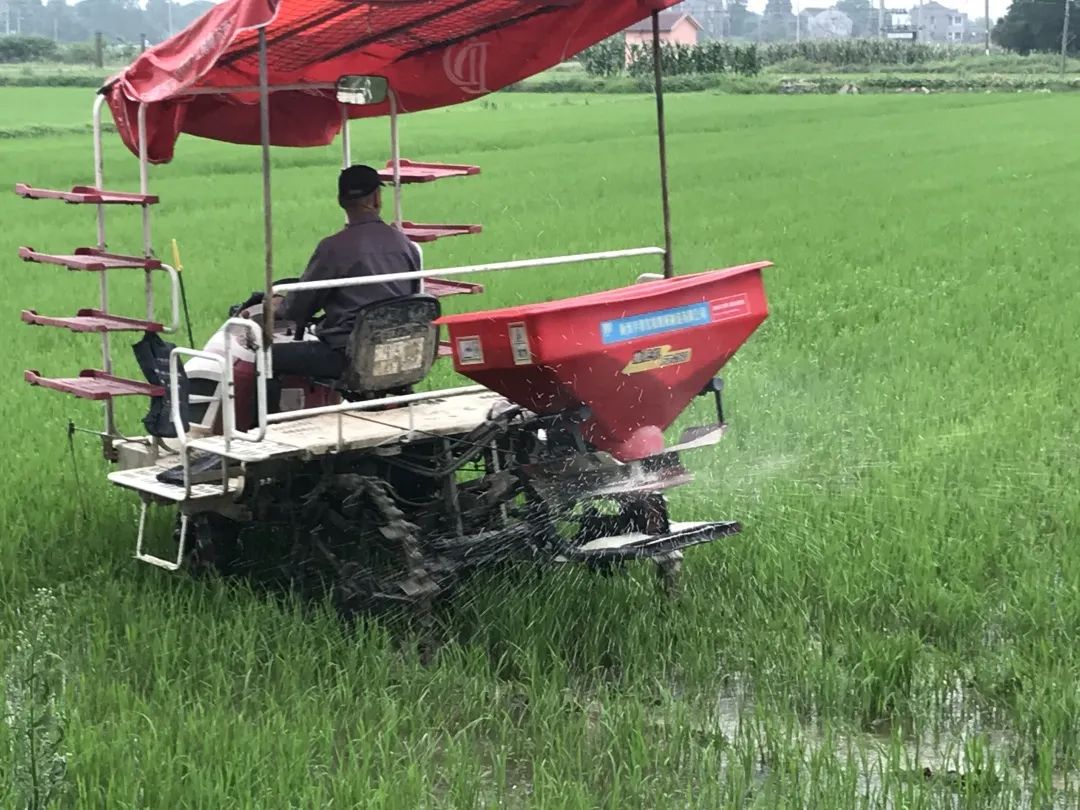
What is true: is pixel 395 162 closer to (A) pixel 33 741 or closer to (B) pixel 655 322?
(B) pixel 655 322

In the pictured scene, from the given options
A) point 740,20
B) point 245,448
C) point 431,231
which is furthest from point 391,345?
point 740,20

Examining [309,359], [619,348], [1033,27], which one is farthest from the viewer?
[1033,27]

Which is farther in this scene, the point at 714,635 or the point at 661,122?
the point at 661,122

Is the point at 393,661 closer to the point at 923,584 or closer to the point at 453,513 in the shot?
the point at 453,513

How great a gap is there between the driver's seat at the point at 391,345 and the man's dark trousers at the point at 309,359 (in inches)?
2.2

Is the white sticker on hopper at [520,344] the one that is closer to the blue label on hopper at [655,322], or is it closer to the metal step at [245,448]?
the blue label on hopper at [655,322]

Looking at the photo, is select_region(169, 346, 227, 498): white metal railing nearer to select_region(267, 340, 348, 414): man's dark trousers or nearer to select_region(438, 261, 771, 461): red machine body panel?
select_region(267, 340, 348, 414): man's dark trousers

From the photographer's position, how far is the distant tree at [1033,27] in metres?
76.8

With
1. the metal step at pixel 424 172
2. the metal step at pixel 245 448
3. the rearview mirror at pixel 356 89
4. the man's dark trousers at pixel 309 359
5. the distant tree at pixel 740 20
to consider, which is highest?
the distant tree at pixel 740 20

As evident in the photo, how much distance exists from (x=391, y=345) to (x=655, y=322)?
0.96 m

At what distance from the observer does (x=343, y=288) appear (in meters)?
5.62

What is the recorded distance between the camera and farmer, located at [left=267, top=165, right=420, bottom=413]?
5574mm

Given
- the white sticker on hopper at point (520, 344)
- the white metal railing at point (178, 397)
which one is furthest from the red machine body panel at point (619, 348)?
the white metal railing at point (178, 397)

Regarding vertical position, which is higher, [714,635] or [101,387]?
[101,387]
